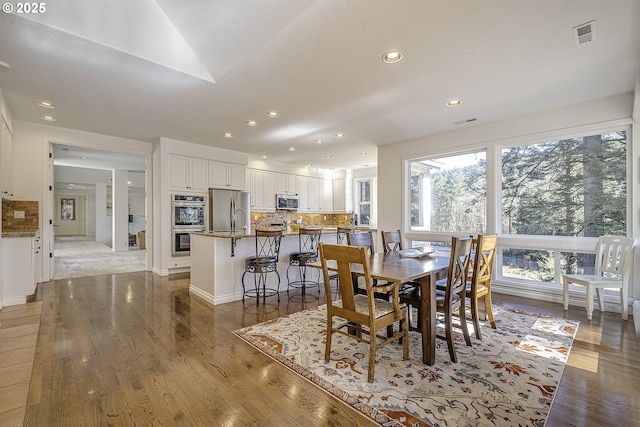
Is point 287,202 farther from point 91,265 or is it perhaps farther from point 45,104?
point 45,104

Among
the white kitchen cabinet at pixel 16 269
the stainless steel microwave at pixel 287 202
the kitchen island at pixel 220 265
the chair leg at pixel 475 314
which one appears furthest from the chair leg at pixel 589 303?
the white kitchen cabinet at pixel 16 269

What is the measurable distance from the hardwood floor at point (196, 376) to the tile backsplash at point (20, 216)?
189 centimetres

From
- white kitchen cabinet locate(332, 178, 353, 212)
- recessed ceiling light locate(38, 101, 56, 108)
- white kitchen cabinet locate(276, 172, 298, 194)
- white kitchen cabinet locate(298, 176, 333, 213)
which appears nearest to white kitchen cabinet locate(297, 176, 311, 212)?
white kitchen cabinet locate(298, 176, 333, 213)

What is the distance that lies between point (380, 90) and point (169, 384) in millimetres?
3472

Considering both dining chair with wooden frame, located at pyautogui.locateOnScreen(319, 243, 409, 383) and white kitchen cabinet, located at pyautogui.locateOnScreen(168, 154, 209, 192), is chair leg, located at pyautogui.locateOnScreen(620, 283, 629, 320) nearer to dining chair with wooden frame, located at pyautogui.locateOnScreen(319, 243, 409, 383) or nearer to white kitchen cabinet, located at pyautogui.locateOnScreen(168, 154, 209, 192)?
dining chair with wooden frame, located at pyautogui.locateOnScreen(319, 243, 409, 383)

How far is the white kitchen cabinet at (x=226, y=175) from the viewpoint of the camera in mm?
6250

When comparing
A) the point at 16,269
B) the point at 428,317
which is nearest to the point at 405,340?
the point at 428,317

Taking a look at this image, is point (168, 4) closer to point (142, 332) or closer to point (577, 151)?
point (142, 332)

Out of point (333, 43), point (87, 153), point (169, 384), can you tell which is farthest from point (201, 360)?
point (87, 153)

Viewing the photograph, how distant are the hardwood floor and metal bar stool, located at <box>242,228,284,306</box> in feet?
1.96

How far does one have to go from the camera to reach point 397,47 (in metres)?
2.49

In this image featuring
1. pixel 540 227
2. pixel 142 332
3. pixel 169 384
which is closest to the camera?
pixel 169 384

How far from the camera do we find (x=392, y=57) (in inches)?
104

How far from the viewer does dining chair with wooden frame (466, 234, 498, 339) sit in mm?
2520
